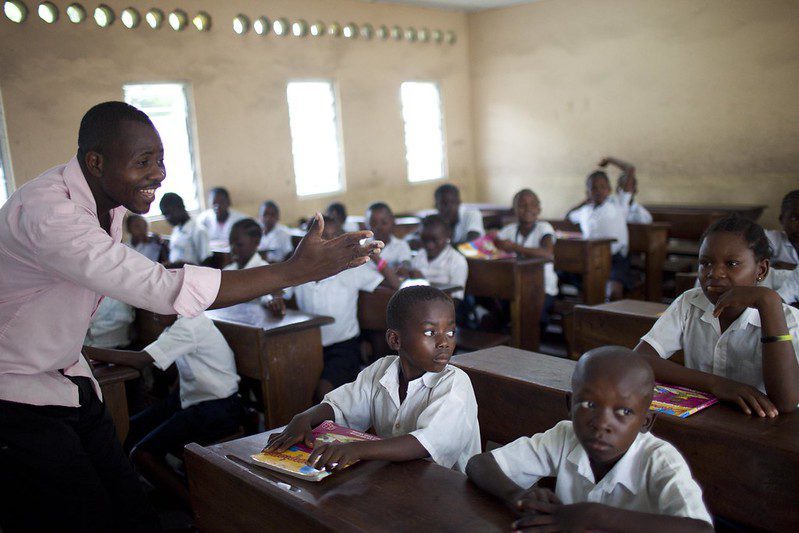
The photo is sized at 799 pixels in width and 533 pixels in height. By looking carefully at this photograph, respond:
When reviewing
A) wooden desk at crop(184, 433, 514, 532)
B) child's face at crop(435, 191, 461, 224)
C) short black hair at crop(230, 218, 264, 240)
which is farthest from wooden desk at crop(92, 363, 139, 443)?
child's face at crop(435, 191, 461, 224)

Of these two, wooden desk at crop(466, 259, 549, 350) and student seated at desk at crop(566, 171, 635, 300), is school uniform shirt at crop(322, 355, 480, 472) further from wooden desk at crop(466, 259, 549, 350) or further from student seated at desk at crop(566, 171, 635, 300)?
student seated at desk at crop(566, 171, 635, 300)

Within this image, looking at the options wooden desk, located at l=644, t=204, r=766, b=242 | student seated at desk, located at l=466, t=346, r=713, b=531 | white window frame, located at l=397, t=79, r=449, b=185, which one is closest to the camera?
student seated at desk, located at l=466, t=346, r=713, b=531

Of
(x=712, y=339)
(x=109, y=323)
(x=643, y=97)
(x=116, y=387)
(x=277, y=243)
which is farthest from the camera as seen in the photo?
(x=643, y=97)

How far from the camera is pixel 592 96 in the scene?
8852 millimetres

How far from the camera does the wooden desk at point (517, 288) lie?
4098mm

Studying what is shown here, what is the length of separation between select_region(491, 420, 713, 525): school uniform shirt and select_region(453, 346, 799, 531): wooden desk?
1.06 ft

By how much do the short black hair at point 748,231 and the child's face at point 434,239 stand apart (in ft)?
8.01

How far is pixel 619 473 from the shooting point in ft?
4.09

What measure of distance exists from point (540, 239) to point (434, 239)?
91 centimetres

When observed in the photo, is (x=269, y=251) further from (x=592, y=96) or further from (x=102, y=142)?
(x=592, y=96)

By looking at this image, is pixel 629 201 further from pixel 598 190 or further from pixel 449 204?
pixel 449 204

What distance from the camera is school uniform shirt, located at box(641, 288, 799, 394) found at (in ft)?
5.80

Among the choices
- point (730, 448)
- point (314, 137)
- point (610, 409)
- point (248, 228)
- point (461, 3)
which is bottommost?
point (730, 448)

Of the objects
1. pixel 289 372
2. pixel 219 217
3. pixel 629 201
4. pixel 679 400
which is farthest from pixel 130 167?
pixel 629 201
